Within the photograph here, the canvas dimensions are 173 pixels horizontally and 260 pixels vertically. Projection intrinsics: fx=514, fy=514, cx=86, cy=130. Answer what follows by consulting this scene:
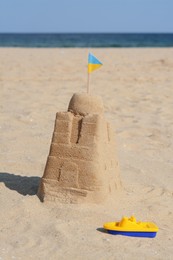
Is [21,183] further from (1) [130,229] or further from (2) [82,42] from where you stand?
(2) [82,42]

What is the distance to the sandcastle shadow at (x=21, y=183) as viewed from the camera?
4.30 meters

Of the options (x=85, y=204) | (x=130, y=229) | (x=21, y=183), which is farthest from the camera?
(x=21, y=183)

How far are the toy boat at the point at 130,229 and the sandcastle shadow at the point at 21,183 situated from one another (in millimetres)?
973

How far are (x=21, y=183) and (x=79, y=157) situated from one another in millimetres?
839

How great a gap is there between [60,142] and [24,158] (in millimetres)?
1483

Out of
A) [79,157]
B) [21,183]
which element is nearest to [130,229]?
[79,157]

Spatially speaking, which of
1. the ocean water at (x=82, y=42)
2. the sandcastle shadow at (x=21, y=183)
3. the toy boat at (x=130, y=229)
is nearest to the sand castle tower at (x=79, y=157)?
the sandcastle shadow at (x=21, y=183)

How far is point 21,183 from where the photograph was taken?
449 cm

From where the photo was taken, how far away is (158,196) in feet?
14.5

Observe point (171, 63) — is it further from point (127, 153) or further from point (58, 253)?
point (58, 253)

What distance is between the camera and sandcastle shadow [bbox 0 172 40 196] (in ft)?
14.1

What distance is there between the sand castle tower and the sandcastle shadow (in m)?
0.29

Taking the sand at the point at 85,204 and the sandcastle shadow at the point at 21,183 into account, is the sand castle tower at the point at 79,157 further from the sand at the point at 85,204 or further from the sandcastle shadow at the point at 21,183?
the sandcastle shadow at the point at 21,183

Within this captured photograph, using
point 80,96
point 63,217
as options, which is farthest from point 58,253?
point 80,96
